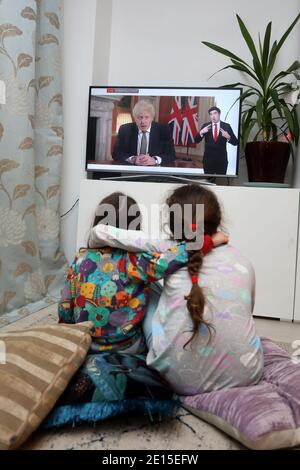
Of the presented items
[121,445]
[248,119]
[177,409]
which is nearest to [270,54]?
[248,119]

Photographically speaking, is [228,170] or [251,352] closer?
[251,352]

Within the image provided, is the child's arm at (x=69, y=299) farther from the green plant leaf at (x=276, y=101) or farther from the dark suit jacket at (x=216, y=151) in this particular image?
the green plant leaf at (x=276, y=101)

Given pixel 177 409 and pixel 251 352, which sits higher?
pixel 251 352

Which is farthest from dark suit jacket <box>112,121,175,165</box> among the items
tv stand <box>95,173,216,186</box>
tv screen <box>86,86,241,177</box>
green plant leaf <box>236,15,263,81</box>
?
green plant leaf <box>236,15,263,81</box>

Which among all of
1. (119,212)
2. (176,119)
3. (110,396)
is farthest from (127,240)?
(176,119)

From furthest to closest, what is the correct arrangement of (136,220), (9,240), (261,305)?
(261,305) → (9,240) → (136,220)

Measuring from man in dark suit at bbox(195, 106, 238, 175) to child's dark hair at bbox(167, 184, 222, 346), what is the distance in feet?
3.84

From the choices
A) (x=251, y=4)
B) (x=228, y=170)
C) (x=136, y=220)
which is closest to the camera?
(x=136, y=220)

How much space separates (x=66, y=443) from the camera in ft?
2.76

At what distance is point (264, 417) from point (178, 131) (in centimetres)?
176

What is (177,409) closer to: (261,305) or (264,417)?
(264,417)

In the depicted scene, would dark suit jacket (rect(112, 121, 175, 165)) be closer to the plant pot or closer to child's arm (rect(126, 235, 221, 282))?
the plant pot

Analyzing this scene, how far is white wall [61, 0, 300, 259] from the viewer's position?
2.40 metres

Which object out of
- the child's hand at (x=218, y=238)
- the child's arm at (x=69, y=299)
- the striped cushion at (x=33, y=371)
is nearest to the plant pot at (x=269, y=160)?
the child's hand at (x=218, y=238)
